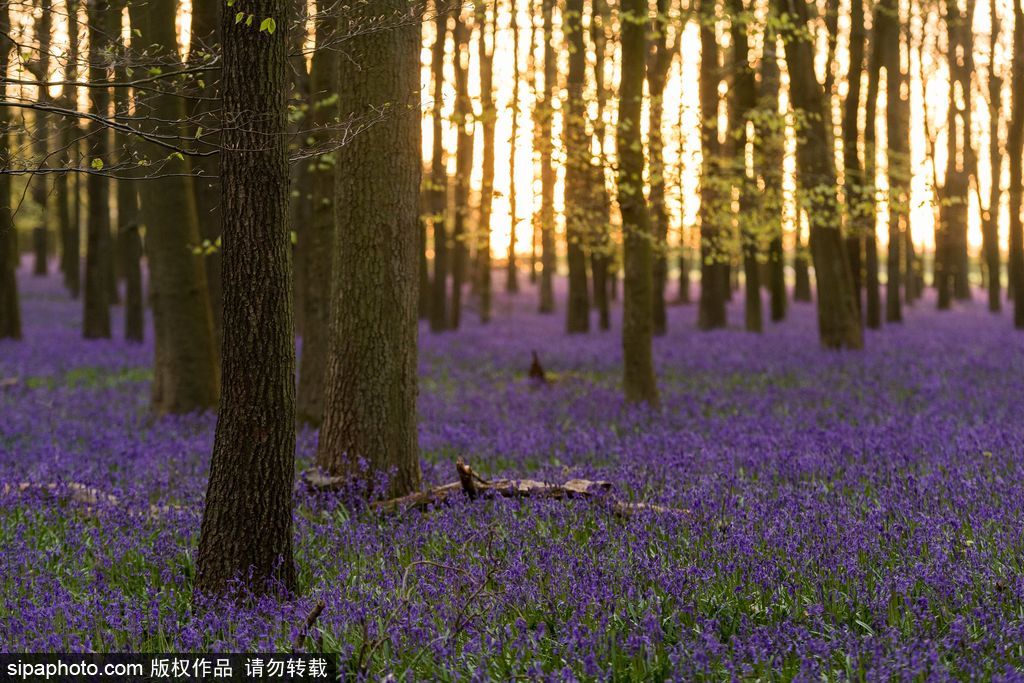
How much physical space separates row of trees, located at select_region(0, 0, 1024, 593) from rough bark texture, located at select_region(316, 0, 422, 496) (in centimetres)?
2

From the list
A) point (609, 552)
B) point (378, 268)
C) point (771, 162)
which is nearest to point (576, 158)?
point (771, 162)

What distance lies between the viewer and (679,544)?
18.2 ft

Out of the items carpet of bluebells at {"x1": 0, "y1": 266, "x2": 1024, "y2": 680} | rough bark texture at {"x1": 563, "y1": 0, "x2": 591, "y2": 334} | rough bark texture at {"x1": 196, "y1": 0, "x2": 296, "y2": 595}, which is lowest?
carpet of bluebells at {"x1": 0, "y1": 266, "x2": 1024, "y2": 680}

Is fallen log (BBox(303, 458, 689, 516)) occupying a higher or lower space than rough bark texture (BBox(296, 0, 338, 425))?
lower

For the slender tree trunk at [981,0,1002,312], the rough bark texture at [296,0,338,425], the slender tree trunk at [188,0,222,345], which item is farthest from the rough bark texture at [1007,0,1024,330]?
the slender tree trunk at [188,0,222,345]

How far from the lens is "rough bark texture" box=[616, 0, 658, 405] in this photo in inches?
464

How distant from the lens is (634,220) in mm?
11898

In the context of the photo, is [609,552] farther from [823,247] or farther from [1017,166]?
[1017,166]

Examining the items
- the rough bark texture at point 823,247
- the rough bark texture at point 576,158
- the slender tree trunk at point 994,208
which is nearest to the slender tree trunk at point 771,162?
the rough bark texture at point 823,247

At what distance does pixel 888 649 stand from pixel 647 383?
27.5 feet

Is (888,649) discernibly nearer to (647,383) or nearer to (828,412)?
(828,412)

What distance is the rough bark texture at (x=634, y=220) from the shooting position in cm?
1178

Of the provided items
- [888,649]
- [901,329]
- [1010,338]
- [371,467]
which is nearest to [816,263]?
[1010,338]

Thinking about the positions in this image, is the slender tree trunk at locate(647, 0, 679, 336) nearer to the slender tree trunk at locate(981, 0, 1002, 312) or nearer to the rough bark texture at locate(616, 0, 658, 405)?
the rough bark texture at locate(616, 0, 658, 405)
